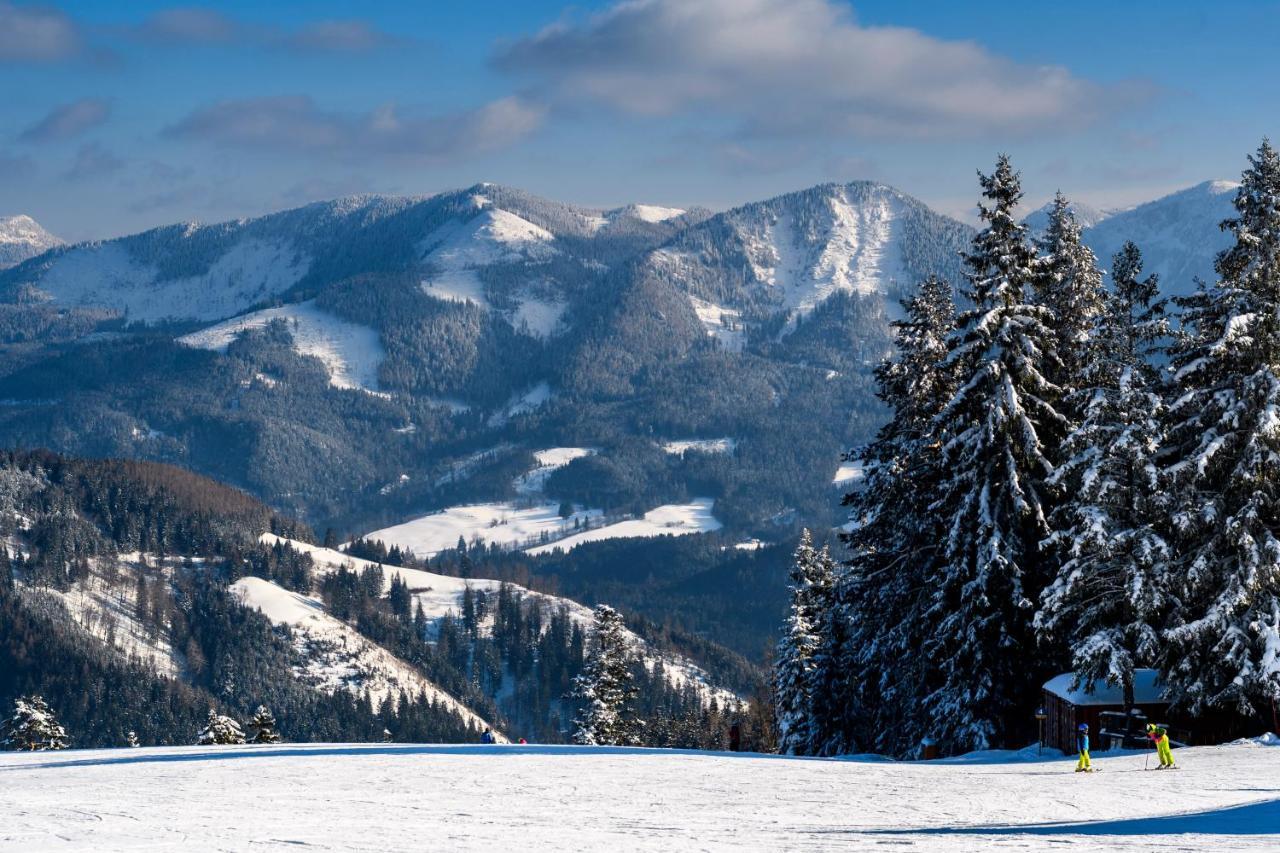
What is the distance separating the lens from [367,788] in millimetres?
32656

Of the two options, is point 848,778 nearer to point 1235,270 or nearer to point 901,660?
point 901,660

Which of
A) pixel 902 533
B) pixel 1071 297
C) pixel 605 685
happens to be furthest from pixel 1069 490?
pixel 605 685

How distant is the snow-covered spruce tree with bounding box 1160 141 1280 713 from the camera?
37125 millimetres

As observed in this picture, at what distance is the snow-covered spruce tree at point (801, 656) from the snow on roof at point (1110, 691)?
58.8ft

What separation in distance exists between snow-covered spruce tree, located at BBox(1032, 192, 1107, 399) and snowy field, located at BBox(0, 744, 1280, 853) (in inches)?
552

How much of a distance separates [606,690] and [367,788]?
41261 mm

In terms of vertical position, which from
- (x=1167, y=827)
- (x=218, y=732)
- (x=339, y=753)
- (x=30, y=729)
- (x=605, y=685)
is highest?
(x=1167, y=827)

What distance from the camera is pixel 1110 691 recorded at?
132 feet

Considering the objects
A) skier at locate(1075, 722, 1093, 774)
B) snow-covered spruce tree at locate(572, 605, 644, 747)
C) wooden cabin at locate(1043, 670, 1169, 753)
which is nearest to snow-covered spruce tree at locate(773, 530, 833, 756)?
snow-covered spruce tree at locate(572, 605, 644, 747)

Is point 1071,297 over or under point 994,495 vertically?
over

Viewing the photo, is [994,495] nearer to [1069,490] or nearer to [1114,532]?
[1069,490]

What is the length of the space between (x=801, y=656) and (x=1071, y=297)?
69.9ft

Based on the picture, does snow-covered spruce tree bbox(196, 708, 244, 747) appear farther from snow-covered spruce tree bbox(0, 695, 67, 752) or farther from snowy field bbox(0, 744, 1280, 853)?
snowy field bbox(0, 744, 1280, 853)

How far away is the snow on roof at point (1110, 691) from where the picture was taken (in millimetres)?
39625
